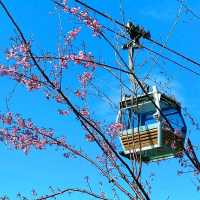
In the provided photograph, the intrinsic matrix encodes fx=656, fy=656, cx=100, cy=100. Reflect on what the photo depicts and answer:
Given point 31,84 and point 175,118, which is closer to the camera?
point 31,84

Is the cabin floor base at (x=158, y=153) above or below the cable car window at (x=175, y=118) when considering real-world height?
below

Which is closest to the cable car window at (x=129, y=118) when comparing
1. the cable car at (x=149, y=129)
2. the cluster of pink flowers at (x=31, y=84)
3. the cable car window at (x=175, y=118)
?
the cable car at (x=149, y=129)

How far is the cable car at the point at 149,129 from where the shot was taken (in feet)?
32.3

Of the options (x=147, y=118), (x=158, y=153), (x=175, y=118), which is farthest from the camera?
(x=175, y=118)

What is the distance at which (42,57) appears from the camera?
321 inches

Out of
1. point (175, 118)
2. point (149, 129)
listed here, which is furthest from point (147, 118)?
point (175, 118)

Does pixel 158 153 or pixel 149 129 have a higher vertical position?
pixel 149 129

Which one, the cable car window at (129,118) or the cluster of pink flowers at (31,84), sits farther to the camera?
the cable car window at (129,118)

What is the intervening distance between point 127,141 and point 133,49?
147 centimetres

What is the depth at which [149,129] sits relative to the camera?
34.1 feet

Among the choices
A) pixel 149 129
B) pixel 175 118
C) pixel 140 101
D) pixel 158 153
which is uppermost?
pixel 175 118

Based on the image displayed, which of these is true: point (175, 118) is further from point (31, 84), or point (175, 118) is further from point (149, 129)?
point (31, 84)

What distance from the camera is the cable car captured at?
986 centimetres

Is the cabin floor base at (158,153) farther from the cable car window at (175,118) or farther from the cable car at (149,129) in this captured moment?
the cable car window at (175,118)
